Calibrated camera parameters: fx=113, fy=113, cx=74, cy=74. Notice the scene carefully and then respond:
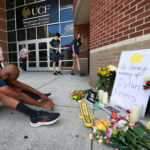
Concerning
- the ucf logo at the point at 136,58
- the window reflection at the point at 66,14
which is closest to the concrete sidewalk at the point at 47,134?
the ucf logo at the point at 136,58

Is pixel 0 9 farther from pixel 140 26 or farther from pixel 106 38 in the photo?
pixel 140 26

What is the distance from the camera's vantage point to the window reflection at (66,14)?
726 cm

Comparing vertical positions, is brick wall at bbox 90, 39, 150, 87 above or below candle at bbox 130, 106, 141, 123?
above

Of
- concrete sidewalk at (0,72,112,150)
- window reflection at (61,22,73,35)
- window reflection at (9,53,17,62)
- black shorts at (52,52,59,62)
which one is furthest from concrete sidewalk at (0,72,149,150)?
window reflection at (9,53,17,62)

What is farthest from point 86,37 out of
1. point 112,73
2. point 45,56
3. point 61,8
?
point 112,73

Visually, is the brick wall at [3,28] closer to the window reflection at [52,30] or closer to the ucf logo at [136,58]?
the window reflection at [52,30]

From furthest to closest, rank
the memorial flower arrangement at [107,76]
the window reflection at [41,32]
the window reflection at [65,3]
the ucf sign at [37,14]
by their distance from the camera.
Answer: the window reflection at [41,32]
the ucf sign at [37,14]
the window reflection at [65,3]
the memorial flower arrangement at [107,76]

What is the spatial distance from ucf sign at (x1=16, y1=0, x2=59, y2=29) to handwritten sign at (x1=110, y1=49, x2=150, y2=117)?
7095mm

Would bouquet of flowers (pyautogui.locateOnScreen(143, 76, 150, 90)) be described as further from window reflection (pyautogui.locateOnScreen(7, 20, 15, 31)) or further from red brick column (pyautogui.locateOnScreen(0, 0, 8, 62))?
window reflection (pyautogui.locateOnScreen(7, 20, 15, 31))

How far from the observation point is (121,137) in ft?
3.46

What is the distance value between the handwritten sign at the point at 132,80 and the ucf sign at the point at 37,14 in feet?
23.3

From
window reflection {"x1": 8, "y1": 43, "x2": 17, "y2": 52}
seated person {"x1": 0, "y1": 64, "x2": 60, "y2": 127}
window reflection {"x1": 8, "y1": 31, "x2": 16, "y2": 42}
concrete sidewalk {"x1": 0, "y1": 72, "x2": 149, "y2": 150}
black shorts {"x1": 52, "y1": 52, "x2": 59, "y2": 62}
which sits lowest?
concrete sidewalk {"x1": 0, "y1": 72, "x2": 149, "y2": 150}

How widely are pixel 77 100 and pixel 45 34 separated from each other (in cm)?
716

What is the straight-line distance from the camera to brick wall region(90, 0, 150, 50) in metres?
1.64
